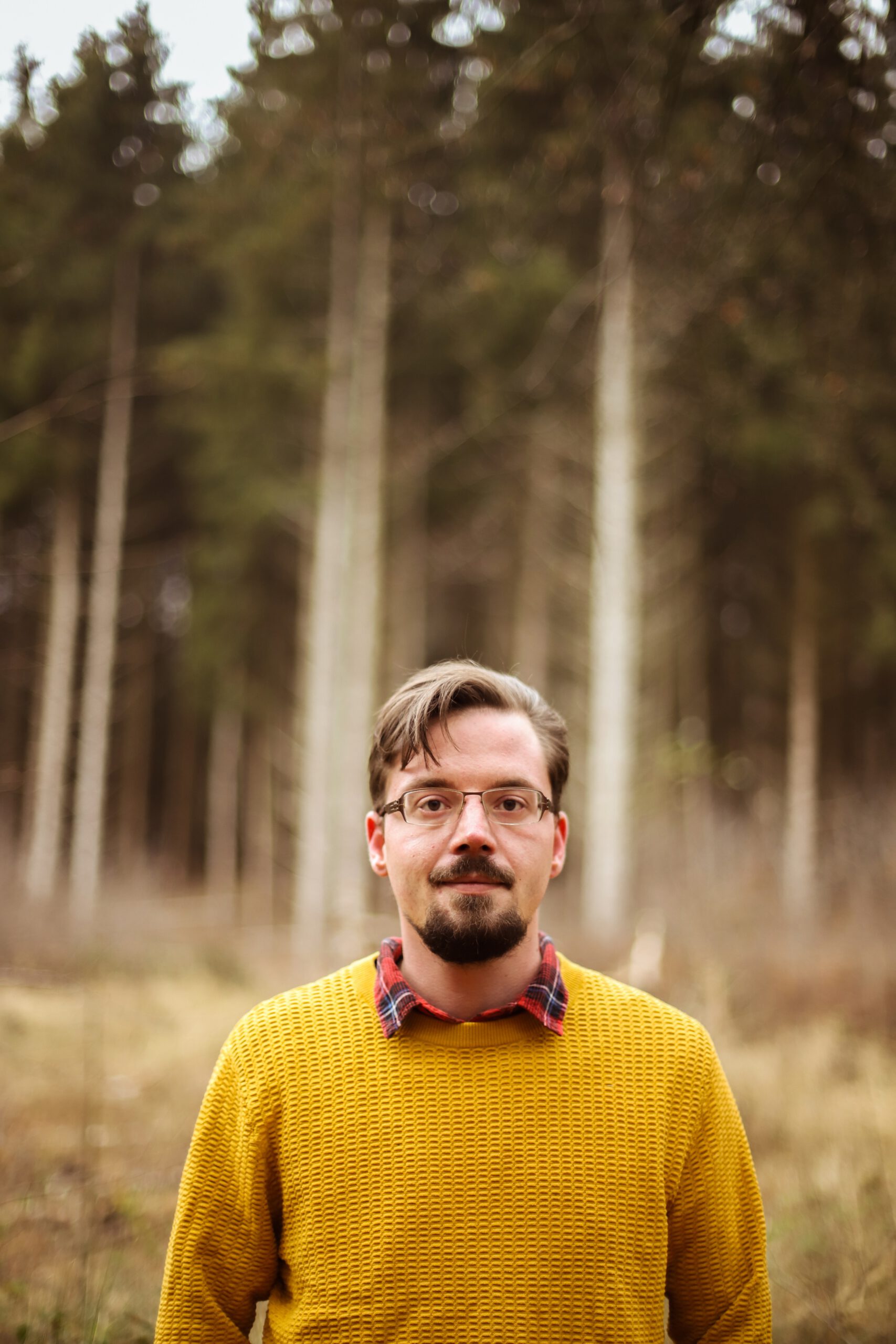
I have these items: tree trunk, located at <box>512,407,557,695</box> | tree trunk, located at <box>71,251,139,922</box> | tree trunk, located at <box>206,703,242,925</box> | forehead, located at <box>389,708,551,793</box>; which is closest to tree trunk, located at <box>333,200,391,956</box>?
tree trunk, located at <box>71,251,139,922</box>

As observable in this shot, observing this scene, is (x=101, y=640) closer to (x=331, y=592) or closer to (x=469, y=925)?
(x=331, y=592)

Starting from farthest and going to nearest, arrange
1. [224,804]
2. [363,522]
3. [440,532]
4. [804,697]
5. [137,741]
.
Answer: [137,741], [224,804], [440,532], [804,697], [363,522]

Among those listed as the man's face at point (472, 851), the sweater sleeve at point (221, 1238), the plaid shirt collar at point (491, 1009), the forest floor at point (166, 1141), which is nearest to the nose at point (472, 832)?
the man's face at point (472, 851)

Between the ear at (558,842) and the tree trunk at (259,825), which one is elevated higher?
the ear at (558,842)

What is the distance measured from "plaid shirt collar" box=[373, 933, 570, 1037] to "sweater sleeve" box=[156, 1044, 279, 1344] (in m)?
0.30

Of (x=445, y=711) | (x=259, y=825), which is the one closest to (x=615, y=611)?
(x=445, y=711)

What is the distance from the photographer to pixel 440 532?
17469mm

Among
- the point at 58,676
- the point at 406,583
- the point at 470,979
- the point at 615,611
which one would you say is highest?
the point at 406,583

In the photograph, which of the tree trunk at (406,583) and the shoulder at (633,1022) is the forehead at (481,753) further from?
the tree trunk at (406,583)

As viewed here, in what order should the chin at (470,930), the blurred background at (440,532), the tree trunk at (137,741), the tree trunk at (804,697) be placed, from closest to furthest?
the chin at (470,930) < the blurred background at (440,532) < the tree trunk at (804,697) < the tree trunk at (137,741)

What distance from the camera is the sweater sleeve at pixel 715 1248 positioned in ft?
5.43

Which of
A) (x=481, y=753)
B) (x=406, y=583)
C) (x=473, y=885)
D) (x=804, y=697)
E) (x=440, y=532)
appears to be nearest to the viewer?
(x=473, y=885)

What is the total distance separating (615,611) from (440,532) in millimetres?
7726

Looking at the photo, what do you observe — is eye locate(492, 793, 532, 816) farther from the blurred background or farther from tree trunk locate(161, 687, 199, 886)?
tree trunk locate(161, 687, 199, 886)
